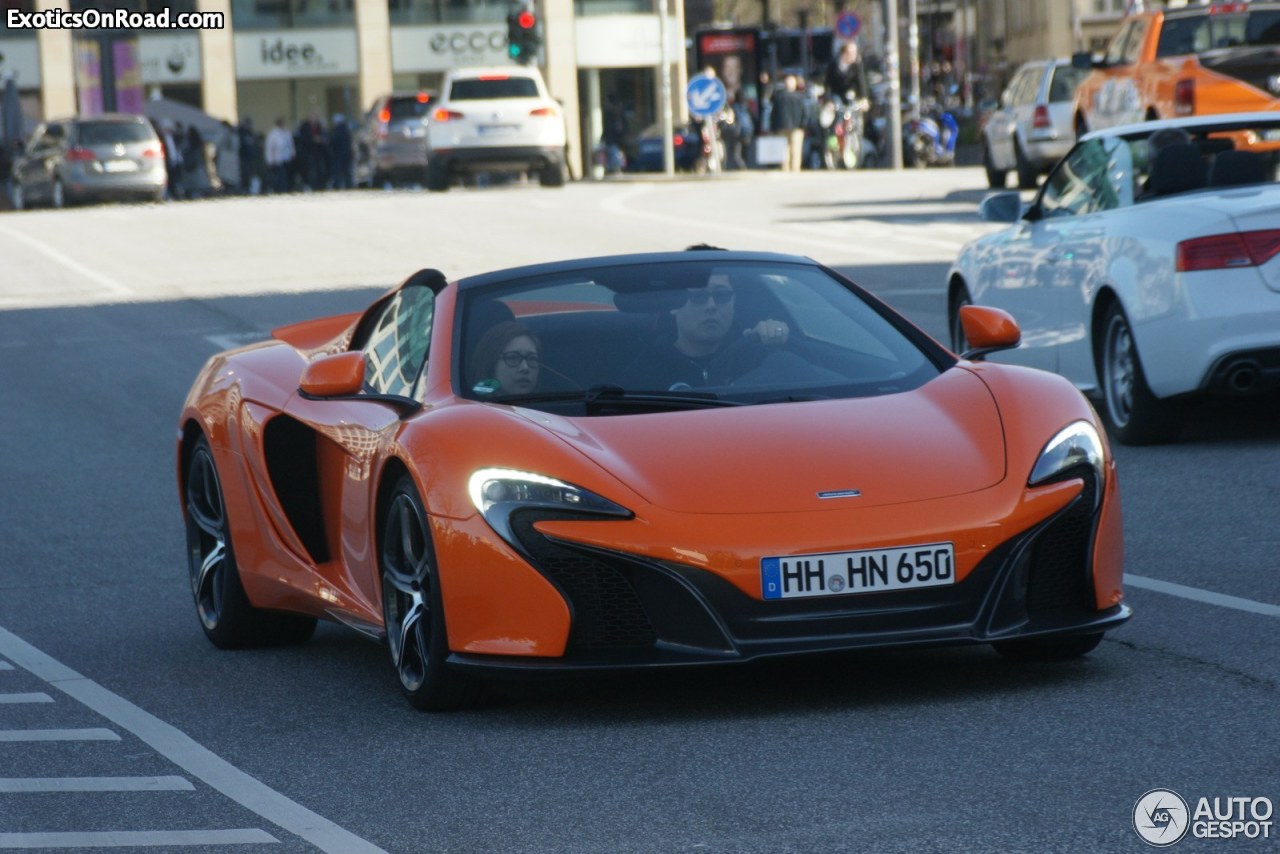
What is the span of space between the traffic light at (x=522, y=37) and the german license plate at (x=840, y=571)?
4110 centimetres

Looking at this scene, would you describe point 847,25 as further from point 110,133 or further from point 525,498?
point 525,498

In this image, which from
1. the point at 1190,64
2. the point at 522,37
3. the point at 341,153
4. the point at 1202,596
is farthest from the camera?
the point at 341,153

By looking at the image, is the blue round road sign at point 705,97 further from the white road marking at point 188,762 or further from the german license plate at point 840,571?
the german license plate at point 840,571

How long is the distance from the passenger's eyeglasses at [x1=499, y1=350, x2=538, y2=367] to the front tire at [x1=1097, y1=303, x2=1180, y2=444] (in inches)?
186

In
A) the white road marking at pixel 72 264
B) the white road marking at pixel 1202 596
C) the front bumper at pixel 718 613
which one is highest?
the front bumper at pixel 718 613

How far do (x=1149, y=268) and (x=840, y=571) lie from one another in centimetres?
539

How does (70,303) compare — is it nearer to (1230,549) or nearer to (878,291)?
(878,291)

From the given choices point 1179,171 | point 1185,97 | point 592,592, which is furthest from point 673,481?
point 1185,97

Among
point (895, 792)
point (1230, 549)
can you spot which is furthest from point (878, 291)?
point (895, 792)

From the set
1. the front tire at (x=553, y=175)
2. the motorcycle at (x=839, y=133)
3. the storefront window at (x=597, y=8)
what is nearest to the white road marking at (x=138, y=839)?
the front tire at (x=553, y=175)

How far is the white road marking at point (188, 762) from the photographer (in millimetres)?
4883

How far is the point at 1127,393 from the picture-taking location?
11102mm

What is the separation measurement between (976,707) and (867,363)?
124cm

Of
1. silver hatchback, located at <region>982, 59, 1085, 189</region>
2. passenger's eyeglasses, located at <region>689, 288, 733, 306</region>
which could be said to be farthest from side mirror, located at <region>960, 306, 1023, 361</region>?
silver hatchback, located at <region>982, 59, 1085, 189</region>
